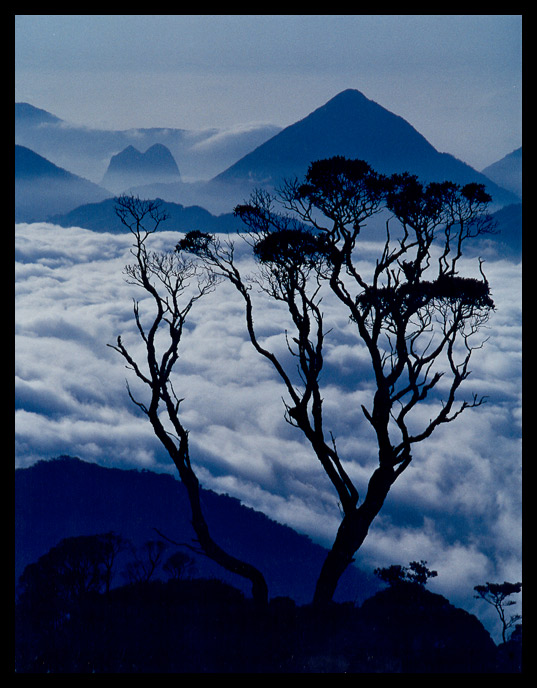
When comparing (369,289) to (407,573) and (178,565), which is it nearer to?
(407,573)

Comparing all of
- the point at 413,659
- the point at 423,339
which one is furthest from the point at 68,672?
the point at 423,339

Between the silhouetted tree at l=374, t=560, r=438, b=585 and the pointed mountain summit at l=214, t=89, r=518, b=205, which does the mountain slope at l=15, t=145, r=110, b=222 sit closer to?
the pointed mountain summit at l=214, t=89, r=518, b=205

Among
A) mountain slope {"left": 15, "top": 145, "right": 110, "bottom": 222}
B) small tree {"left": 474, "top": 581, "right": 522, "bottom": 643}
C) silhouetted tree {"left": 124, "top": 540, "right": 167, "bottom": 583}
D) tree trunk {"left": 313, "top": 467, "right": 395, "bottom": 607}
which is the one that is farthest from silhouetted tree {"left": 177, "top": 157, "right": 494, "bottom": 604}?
mountain slope {"left": 15, "top": 145, "right": 110, "bottom": 222}

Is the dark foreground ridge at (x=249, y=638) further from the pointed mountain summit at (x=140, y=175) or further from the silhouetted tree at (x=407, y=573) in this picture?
the pointed mountain summit at (x=140, y=175)

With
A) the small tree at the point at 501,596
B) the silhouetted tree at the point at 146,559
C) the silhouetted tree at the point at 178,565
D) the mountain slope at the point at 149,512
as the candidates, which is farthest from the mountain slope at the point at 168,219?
the small tree at the point at 501,596

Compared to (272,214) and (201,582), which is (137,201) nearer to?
(272,214)
